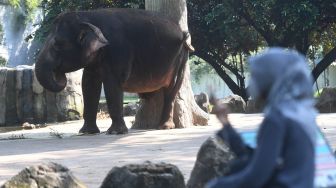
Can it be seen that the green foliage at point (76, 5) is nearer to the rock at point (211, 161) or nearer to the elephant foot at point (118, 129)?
the elephant foot at point (118, 129)

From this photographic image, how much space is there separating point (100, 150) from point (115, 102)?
2.66 meters

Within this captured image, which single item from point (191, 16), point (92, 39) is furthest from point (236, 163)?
point (191, 16)

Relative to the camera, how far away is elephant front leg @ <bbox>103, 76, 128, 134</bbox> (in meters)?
11.5

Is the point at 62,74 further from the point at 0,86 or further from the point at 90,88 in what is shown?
the point at 0,86

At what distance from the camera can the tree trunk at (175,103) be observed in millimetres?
13148

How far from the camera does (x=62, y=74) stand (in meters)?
11.6

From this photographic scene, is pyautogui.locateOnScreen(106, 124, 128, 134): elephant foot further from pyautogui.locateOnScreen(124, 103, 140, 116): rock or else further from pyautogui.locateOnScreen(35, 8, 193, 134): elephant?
pyautogui.locateOnScreen(124, 103, 140, 116): rock

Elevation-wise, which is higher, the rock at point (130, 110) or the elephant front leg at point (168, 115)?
the elephant front leg at point (168, 115)

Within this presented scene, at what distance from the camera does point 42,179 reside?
4.77 meters

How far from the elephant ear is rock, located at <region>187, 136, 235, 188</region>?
642 cm

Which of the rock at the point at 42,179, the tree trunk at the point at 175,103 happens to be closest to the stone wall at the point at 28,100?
the tree trunk at the point at 175,103

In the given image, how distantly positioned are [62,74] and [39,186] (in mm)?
7031

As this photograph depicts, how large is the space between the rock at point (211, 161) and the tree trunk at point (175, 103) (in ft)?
26.3

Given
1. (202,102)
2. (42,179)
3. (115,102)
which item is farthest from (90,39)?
(202,102)
